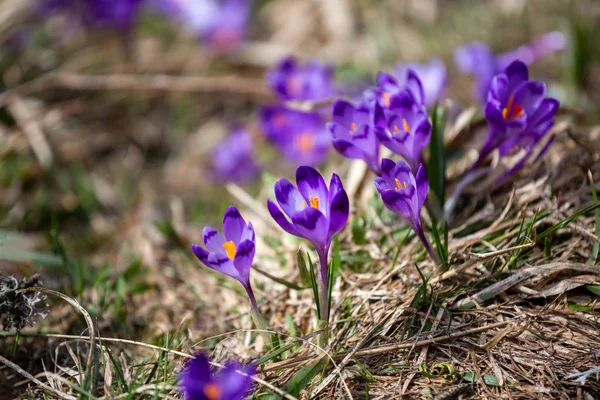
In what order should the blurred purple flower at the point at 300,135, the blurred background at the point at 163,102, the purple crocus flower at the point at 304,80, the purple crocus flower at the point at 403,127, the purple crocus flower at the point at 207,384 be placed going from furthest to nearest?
the blurred purple flower at the point at 300,135, the purple crocus flower at the point at 304,80, the blurred background at the point at 163,102, the purple crocus flower at the point at 403,127, the purple crocus flower at the point at 207,384

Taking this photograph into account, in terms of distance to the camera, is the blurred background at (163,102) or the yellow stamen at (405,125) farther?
the blurred background at (163,102)

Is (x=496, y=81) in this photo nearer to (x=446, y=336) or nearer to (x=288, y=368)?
(x=446, y=336)

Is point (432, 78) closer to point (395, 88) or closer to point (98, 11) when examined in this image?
point (395, 88)

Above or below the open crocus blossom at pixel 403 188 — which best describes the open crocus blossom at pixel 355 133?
above

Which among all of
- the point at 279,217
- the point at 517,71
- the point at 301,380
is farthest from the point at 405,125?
the point at 301,380

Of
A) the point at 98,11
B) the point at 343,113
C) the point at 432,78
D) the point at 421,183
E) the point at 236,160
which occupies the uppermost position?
the point at 98,11

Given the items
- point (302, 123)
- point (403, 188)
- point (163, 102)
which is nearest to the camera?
point (403, 188)

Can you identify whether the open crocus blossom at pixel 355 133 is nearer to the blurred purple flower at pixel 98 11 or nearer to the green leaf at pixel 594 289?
the green leaf at pixel 594 289

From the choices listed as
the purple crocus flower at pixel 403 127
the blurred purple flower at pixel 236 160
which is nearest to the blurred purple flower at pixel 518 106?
the purple crocus flower at pixel 403 127
